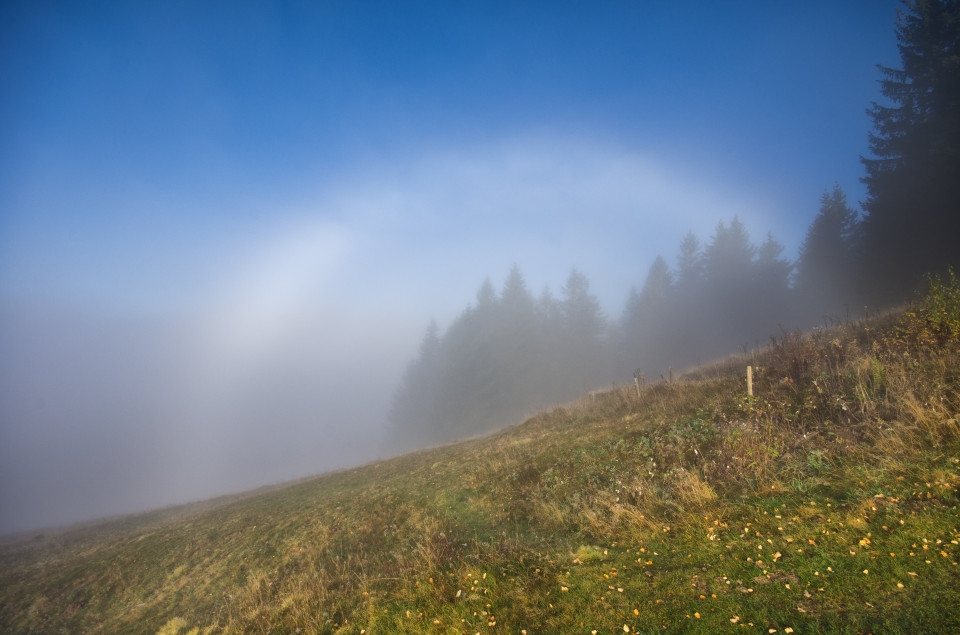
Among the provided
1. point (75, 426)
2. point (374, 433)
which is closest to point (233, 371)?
point (75, 426)

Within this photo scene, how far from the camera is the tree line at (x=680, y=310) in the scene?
2227cm

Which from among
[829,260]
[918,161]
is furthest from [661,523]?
[829,260]

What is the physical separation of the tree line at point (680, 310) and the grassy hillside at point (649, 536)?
52.8ft

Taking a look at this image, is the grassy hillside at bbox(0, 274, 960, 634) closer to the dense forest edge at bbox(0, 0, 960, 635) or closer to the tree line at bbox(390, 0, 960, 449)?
the dense forest edge at bbox(0, 0, 960, 635)

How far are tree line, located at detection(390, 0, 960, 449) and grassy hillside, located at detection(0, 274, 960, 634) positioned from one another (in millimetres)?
16107

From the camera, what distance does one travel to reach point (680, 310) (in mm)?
47312

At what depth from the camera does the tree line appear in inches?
877

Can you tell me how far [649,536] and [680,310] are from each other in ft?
157

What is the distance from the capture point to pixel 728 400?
10.7 metres

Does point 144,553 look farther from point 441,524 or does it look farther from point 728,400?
point 728,400

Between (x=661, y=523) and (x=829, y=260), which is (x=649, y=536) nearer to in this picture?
(x=661, y=523)

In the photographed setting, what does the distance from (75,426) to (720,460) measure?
15980cm

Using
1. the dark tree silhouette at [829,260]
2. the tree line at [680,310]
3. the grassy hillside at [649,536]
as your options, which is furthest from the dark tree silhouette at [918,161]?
the grassy hillside at [649,536]

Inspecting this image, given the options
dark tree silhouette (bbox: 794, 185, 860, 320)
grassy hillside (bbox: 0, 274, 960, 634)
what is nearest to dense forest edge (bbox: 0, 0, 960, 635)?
grassy hillside (bbox: 0, 274, 960, 634)
